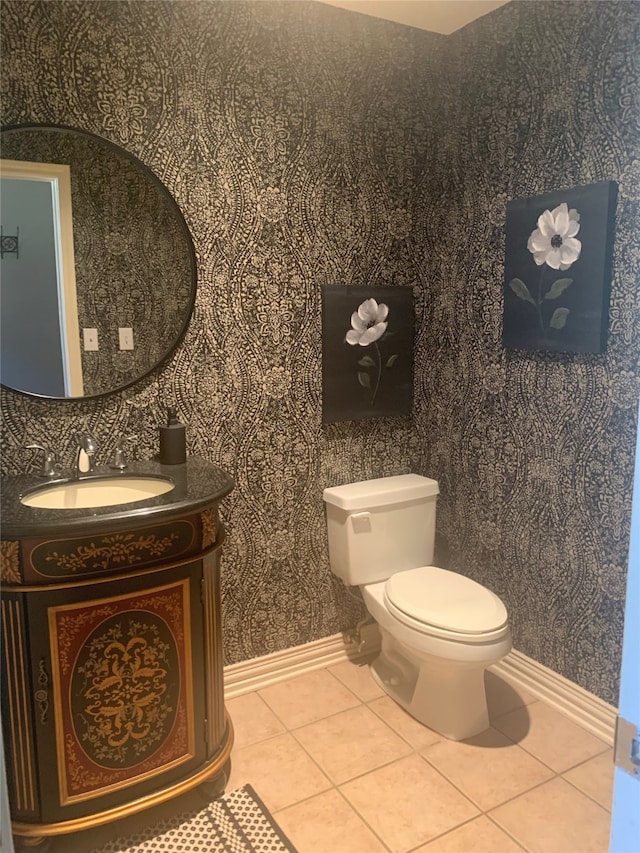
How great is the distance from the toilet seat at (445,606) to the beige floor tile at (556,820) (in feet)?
1.57

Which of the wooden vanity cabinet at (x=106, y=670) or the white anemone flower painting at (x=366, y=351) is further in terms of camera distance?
the white anemone flower painting at (x=366, y=351)

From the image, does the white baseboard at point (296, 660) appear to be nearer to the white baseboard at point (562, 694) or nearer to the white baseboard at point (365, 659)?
Result: the white baseboard at point (365, 659)

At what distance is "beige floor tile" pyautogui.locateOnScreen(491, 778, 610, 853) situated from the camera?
175 cm

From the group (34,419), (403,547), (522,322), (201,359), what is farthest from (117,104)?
(403,547)

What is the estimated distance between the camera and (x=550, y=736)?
2.20m

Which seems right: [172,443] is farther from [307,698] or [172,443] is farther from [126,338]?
[307,698]

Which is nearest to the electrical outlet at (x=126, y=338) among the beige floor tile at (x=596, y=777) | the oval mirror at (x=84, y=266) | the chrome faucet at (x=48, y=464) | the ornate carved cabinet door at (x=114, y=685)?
the oval mirror at (x=84, y=266)

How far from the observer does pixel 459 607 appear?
7.06 ft

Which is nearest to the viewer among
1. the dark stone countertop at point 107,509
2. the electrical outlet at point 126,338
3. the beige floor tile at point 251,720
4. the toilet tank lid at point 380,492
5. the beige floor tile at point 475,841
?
the dark stone countertop at point 107,509

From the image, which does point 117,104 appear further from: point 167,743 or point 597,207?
point 167,743

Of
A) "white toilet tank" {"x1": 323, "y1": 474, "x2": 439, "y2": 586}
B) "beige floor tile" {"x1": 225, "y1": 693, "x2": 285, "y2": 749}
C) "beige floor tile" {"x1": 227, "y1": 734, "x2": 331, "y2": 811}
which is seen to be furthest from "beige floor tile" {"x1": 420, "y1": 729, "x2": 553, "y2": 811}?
"white toilet tank" {"x1": 323, "y1": 474, "x2": 439, "y2": 586}

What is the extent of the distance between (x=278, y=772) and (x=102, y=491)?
1061mm

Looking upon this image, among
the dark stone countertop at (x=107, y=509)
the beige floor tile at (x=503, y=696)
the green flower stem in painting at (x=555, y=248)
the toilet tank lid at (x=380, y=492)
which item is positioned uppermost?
the green flower stem in painting at (x=555, y=248)

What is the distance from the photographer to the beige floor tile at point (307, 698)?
7.64 ft
